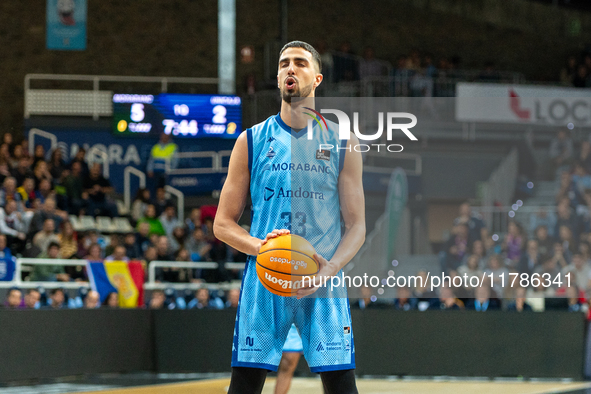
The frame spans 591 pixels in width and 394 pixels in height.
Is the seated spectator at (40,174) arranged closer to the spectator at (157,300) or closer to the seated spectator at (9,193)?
the seated spectator at (9,193)

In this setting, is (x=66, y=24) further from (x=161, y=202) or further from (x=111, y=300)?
(x=111, y=300)

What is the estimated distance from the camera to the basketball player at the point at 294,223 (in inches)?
136

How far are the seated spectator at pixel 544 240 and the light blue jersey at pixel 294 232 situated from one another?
4.78 meters

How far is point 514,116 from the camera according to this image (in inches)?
321

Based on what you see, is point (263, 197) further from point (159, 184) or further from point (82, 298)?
point (159, 184)

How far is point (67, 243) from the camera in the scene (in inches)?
473

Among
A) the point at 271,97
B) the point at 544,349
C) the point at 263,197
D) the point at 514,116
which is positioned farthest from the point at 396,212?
the point at 271,97

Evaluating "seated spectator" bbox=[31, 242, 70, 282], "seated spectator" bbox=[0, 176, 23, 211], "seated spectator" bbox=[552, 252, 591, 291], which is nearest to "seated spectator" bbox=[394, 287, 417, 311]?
"seated spectator" bbox=[552, 252, 591, 291]

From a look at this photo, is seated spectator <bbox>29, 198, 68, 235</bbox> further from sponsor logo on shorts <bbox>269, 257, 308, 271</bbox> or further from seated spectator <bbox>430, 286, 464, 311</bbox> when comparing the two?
sponsor logo on shorts <bbox>269, 257, 308, 271</bbox>

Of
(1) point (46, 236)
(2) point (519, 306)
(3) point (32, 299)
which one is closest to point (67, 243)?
(1) point (46, 236)

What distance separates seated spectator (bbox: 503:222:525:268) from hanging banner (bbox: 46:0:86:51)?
14207mm

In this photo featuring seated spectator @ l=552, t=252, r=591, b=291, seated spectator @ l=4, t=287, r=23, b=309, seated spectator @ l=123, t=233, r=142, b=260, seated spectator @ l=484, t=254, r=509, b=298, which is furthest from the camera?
seated spectator @ l=123, t=233, r=142, b=260

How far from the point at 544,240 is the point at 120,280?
19.0ft

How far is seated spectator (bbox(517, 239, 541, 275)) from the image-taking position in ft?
22.9
